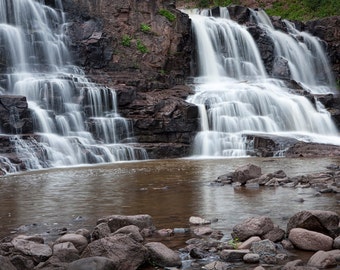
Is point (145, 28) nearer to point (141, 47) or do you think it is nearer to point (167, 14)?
point (141, 47)

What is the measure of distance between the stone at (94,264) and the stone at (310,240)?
2653 millimetres

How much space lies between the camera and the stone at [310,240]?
689cm

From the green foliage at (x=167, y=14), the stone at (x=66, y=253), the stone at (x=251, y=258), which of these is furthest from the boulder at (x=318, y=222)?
the green foliage at (x=167, y=14)

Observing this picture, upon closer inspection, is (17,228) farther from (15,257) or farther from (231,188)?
(231,188)

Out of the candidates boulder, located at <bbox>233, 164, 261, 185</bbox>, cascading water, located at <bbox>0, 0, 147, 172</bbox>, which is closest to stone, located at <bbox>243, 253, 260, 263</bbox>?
boulder, located at <bbox>233, 164, 261, 185</bbox>

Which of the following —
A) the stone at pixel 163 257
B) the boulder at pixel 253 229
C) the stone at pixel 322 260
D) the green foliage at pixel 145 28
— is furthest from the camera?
the green foliage at pixel 145 28

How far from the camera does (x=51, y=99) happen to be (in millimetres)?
28453

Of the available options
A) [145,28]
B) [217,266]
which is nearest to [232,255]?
[217,266]

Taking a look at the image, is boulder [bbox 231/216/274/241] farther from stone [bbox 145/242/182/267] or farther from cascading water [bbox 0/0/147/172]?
cascading water [bbox 0/0/147/172]

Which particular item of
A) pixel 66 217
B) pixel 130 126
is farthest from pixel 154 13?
pixel 66 217

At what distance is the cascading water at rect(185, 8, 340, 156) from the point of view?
97.2 feet

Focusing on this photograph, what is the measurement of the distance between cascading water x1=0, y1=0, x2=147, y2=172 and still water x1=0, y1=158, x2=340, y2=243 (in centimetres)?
684

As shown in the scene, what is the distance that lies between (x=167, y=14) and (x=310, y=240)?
113 ft

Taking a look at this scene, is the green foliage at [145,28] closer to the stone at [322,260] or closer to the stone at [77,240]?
the stone at [77,240]
